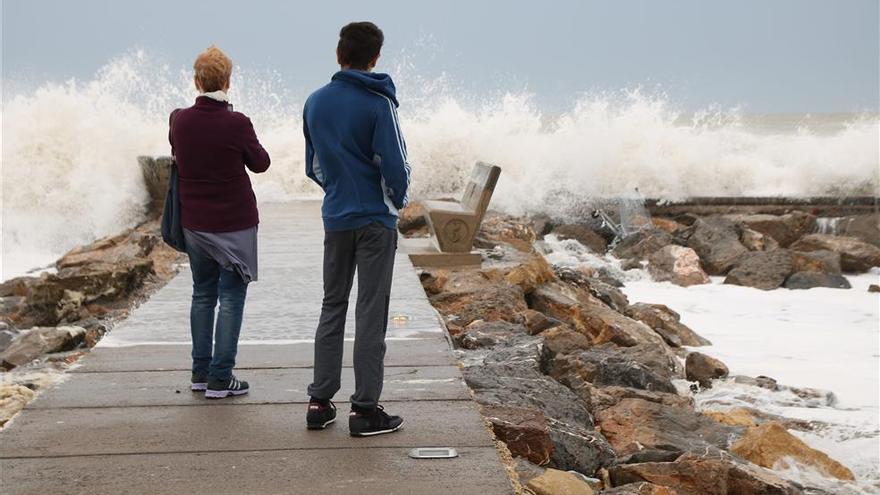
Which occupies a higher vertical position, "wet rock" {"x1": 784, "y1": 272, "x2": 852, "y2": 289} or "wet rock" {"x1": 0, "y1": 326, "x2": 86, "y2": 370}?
"wet rock" {"x1": 784, "y1": 272, "x2": 852, "y2": 289}

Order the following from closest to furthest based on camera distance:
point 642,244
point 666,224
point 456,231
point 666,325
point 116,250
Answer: point 456,231 < point 666,325 < point 116,250 < point 642,244 < point 666,224

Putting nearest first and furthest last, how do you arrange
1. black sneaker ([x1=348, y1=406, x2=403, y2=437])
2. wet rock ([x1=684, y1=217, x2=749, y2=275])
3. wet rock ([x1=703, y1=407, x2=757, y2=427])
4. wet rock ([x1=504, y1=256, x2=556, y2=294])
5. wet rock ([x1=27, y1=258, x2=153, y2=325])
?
1. black sneaker ([x1=348, y1=406, x2=403, y2=437])
2. wet rock ([x1=703, y1=407, x2=757, y2=427])
3. wet rock ([x1=27, y1=258, x2=153, y2=325])
4. wet rock ([x1=504, y1=256, x2=556, y2=294])
5. wet rock ([x1=684, y1=217, x2=749, y2=275])

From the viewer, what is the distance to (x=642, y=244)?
16109mm

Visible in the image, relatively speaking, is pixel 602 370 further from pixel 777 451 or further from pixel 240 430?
pixel 240 430

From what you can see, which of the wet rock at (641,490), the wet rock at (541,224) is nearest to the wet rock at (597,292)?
the wet rock at (541,224)

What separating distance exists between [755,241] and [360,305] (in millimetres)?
12847

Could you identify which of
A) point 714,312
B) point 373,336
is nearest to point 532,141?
point 714,312

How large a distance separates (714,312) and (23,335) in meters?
7.87

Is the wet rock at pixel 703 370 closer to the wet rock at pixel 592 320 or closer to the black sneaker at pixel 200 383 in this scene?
the wet rock at pixel 592 320

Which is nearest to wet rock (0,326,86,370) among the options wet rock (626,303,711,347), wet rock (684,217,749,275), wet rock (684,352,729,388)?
wet rock (684,352,729,388)

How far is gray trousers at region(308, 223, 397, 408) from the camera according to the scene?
424 centimetres

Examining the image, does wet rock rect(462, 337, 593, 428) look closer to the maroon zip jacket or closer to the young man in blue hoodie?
the young man in blue hoodie

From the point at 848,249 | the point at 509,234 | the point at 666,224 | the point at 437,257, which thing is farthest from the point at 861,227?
the point at 437,257

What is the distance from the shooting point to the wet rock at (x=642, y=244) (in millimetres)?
15961
